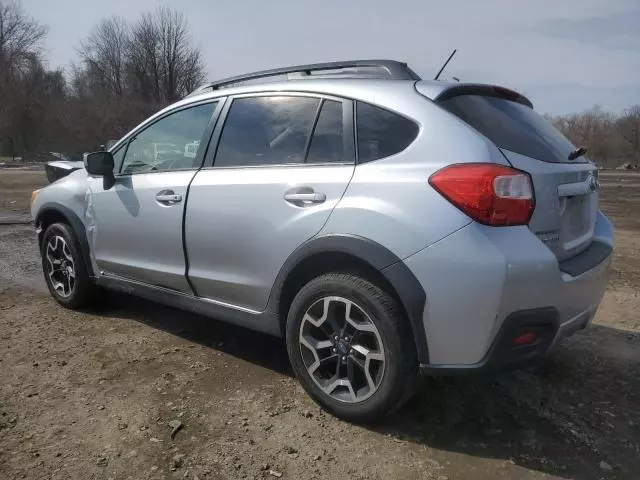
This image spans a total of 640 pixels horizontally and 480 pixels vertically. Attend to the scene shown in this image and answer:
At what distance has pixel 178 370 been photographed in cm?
359

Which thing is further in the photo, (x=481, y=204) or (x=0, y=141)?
(x=0, y=141)

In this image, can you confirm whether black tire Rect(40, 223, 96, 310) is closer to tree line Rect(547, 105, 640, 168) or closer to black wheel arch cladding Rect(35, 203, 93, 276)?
black wheel arch cladding Rect(35, 203, 93, 276)

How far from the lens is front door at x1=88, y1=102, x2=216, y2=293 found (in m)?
3.69

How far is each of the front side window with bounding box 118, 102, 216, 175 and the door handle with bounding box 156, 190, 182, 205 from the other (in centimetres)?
20

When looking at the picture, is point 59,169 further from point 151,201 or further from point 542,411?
point 542,411

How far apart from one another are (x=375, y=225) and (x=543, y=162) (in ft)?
2.90

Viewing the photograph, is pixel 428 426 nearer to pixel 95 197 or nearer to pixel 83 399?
pixel 83 399

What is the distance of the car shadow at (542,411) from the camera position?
2.66 meters

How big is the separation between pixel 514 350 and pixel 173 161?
2.53 m

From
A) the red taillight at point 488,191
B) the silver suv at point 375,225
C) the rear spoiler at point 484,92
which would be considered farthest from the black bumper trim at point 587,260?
the rear spoiler at point 484,92

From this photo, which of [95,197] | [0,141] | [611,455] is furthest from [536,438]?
[0,141]

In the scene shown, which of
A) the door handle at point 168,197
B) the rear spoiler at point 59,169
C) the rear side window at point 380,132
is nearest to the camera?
the rear side window at point 380,132

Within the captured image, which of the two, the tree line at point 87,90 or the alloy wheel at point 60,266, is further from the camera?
the tree line at point 87,90

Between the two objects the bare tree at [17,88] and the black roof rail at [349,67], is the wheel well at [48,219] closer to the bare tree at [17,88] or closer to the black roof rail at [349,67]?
the black roof rail at [349,67]
